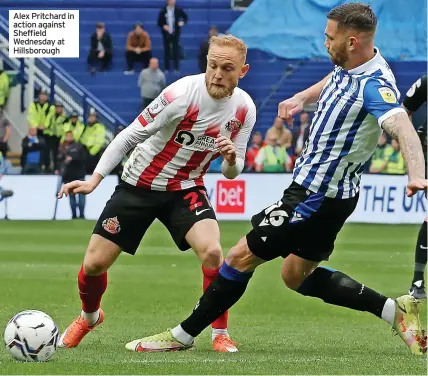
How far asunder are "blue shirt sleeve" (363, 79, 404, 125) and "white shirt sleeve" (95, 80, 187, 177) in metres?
1.48

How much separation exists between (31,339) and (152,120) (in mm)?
1752

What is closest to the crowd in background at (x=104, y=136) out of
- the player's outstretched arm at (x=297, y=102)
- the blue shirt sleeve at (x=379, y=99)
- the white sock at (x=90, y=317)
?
the white sock at (x=90, y=317)

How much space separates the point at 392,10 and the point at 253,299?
13.3m

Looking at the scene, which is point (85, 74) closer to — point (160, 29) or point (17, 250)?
point (160, 29)

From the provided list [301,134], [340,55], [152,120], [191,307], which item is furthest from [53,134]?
[340,55]

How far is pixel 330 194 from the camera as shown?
22.7 ft

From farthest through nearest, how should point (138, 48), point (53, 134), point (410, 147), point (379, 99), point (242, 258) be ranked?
point (138, 48)
point (53, 134)
point (242, 258)
point (379, 99)
point (410, 147)

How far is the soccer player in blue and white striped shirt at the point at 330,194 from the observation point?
668 centimetres

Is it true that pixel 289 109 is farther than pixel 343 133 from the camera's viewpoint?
Yes

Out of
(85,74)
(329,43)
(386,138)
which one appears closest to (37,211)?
(85,74)

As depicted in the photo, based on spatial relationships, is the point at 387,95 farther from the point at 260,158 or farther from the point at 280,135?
the point at 280,135

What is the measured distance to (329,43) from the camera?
6.74 metres

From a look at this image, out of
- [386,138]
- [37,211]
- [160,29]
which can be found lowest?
[37,211]

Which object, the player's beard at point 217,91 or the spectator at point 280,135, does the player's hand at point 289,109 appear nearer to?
the player's beard at point 217,91
